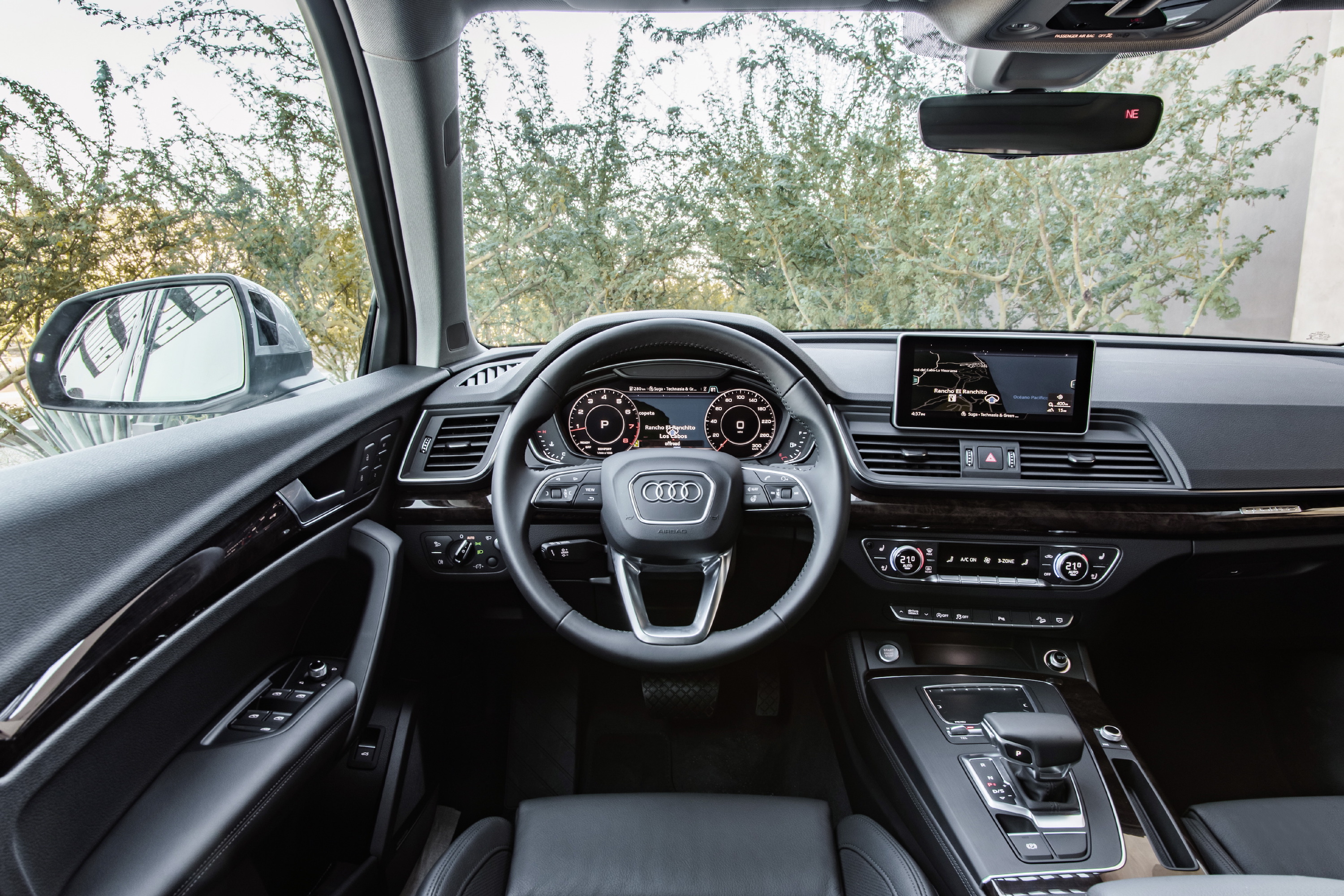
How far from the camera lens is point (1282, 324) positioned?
2.44 m

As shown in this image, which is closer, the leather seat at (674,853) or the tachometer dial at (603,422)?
the leather seat at (674,853)

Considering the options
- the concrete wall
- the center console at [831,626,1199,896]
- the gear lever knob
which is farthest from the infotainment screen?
the concrete wall

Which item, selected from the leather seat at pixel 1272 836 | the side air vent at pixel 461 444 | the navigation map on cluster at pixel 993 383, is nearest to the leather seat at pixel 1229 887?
the leather seat at pixel 1272 836

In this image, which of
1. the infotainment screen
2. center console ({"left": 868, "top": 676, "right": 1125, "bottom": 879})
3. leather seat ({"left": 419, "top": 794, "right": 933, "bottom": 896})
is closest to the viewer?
leather seat ({"left": 419, "top": 794, "right": 933, "bottom": 896})

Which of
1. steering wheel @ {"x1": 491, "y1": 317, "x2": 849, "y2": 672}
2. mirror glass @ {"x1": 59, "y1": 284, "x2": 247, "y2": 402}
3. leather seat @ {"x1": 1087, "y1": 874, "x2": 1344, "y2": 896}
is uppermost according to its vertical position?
mirror glass @ {"x1": 59, "y1": 284, "x2": 247, "y2": 402}

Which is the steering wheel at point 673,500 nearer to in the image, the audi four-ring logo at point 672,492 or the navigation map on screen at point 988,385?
the audi four-ring logo at point 672,492

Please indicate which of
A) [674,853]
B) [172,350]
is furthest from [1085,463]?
[172,350]

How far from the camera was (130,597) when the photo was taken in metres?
1.07

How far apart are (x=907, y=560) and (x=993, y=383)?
19.9 inches

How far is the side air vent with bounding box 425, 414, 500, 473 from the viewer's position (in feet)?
6.28

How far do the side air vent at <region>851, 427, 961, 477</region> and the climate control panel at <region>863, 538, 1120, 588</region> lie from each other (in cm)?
19

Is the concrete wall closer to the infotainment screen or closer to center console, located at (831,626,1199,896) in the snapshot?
the infotainment screen

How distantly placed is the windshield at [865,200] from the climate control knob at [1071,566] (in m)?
0.78

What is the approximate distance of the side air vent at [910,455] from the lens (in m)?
1.87
